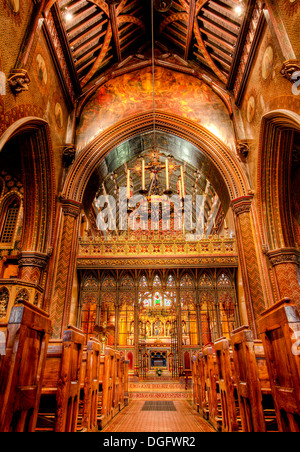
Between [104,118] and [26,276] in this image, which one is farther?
[104,118]

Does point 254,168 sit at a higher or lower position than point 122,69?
lower

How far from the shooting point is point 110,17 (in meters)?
12.1

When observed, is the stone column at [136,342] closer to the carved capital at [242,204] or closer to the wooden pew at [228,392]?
the carved capital at [242,204]

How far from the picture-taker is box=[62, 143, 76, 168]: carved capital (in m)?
12.5

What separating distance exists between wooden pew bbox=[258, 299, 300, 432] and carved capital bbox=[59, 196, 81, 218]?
10.5m

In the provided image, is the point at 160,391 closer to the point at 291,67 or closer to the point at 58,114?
the point at 291,67

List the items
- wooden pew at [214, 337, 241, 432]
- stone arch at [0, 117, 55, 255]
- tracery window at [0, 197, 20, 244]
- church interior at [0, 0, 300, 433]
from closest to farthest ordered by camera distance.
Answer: wooden pew at [214, 337, 241, 432], church interior at [0, 0, 300, 433], stone arch at [0, 117, 55, 255], tracery window at [0, 197, 20, 244]

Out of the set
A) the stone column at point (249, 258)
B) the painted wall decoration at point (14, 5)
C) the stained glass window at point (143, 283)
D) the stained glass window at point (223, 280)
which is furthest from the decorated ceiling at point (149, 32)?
the stained glass window at point (143, 283)

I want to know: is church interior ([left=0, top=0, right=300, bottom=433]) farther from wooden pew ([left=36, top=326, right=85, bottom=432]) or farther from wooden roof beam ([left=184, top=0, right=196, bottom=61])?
wooden pew ([left=36, top=326, right=85, bottom=432])

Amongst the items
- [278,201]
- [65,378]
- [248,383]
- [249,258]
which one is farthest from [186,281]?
[65,378]

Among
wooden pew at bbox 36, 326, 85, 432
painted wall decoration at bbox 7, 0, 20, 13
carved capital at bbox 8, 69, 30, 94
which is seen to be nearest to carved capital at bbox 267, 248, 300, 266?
wooden pew at bbox 36, 326, 85, 432

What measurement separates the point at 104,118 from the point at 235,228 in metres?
8.10

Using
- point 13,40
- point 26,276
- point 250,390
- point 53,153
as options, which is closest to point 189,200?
point 53,153
